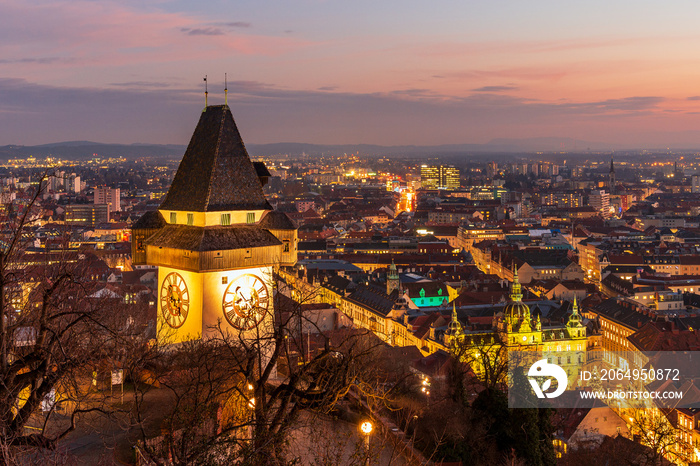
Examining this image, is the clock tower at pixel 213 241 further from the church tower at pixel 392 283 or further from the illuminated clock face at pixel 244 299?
the church tower at pixel 392 283

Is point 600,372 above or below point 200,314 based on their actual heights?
below

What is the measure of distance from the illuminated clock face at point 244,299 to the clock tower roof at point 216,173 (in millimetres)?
1501

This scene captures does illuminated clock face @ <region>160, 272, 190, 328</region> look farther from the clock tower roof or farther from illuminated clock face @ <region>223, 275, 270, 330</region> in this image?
the clock tower roof

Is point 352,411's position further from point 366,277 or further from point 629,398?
point 366,277

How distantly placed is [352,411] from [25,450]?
23.4 feet

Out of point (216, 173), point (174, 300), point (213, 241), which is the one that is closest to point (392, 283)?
point (174, 300)

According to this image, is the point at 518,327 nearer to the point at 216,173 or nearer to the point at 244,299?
the point at 244,299

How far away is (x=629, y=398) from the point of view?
45031mm

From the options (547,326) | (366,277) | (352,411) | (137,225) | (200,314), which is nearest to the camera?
(352,411)

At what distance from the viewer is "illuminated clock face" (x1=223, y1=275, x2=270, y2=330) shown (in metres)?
17.2

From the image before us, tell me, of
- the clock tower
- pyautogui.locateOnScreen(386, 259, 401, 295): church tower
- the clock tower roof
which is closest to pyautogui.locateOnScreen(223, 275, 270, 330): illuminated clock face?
the clock tower

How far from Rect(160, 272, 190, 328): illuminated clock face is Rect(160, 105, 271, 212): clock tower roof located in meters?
1.45

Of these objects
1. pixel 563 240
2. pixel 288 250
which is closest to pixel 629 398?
pixel 288 250

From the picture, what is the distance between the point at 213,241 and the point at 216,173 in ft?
4.78
